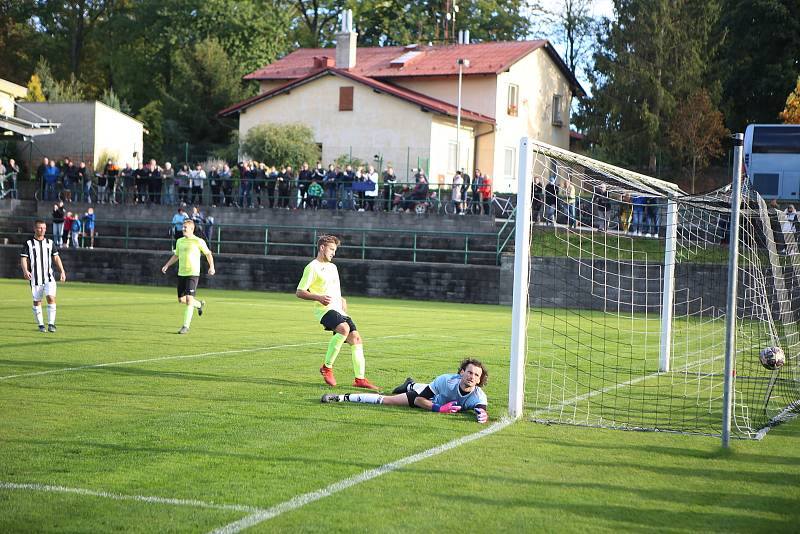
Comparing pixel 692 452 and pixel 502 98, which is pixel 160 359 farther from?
pixel 502 98

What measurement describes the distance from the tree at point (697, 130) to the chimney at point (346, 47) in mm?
17677

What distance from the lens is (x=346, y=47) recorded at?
51969 millimetres

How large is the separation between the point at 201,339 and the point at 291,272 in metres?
15.9

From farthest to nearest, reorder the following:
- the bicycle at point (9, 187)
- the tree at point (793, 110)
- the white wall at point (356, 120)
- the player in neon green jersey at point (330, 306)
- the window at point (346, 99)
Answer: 1. the window at point (346, 99)
2. the white wall at point (356, 120)
3. the tree at point (793, 110)
4. the bicycle at point (9, 187)
5. the player in neon green jersey at point (330, 306)

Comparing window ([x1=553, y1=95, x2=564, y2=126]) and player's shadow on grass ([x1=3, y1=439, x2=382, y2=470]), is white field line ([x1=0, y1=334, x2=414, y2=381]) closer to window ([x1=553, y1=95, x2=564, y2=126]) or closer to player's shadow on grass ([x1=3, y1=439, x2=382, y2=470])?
player's shadow on grass ([x1=3, y1=439, x2=382, y2=470])

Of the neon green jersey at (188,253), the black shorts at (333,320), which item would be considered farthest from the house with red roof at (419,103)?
the black shorts at (333,320)

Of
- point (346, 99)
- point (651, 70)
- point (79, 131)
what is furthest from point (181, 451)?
point (651, 70)

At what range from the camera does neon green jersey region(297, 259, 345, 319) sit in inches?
446

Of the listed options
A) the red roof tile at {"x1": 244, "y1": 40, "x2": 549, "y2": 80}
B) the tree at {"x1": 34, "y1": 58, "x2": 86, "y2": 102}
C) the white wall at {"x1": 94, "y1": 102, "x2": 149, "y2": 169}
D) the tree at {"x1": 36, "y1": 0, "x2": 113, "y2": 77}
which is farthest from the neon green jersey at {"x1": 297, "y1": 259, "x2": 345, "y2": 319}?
the tree at {"x1": 36, "y1": 0, "x2": 113, "y2": 77}

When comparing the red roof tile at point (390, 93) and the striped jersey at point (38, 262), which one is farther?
the red roof tile at point (390, 93)

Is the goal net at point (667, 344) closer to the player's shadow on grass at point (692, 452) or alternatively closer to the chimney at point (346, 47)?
the player's shadow on grass at point (692, 452)

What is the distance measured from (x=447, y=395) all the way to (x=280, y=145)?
37629 millimetres

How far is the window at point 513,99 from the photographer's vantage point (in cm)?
5159

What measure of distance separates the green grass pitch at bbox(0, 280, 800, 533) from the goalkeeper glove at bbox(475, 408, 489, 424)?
105 millimetres
